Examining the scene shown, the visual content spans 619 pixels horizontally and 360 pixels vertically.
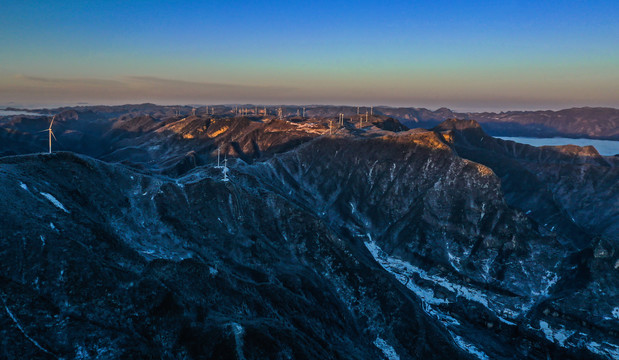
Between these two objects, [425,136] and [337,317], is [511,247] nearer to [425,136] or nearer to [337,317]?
[425,136]

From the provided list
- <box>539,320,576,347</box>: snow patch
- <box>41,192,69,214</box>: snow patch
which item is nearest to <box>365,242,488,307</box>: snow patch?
<box>539,320,576,347</box>: snow patch

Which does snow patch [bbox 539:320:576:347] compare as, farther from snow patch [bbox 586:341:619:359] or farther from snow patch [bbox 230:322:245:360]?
snow patch [bbox 230:322:245:360]

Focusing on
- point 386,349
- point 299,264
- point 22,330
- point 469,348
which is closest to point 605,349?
point 469,348

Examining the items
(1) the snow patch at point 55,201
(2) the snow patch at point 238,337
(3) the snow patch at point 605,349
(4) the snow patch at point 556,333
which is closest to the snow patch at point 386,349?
(2) the snow patch at point 238,337

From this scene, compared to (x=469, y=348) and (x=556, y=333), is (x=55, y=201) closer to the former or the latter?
(x=469, y=348)

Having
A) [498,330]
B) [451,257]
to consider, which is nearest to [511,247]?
[451,257]

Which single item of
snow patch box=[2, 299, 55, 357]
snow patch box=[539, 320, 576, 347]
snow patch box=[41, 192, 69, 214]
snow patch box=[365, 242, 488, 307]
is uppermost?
snow patch box=[41, 192, 69, 214]
